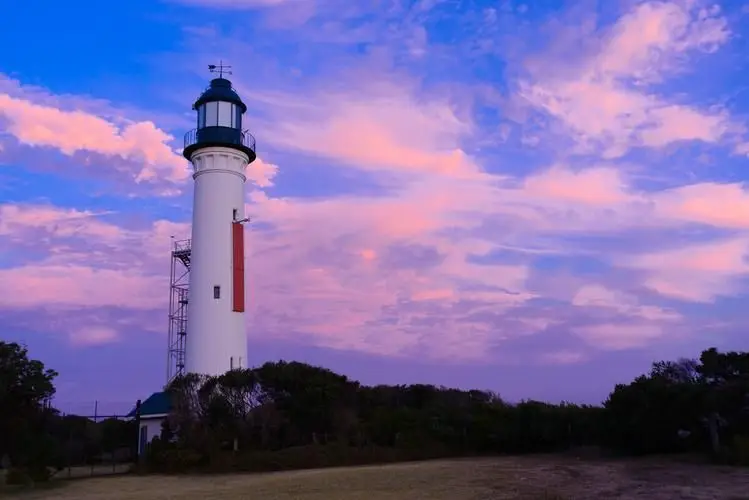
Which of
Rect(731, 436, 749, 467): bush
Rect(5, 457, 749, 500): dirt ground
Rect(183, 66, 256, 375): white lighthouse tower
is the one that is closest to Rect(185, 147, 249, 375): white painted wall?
Rect(183, 66, 256, 375): white lighthouse tower

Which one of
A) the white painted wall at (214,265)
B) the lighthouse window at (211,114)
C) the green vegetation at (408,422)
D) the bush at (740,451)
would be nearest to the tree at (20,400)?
the green vegetation at (408,422)

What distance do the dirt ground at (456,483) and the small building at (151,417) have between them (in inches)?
180

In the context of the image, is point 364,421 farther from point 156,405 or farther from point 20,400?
point 20,400

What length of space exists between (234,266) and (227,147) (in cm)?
522

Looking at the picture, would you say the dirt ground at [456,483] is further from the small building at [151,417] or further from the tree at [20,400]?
the small building at [151,417]

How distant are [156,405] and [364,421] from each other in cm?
850

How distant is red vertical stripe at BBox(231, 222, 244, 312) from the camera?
1196 inches

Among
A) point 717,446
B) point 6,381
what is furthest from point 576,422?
A: point 6,381

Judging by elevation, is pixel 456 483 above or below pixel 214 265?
below

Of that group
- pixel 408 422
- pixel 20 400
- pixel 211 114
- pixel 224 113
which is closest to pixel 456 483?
pixel 408 422

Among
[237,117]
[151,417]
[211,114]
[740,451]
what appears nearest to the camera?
[740,451]

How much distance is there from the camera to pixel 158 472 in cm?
2528

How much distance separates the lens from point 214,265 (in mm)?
30281

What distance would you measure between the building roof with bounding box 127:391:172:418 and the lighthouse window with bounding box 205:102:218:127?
11714 millimetres
